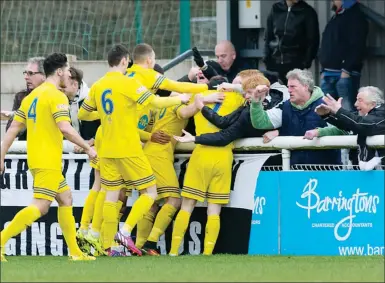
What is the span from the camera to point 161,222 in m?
12.1

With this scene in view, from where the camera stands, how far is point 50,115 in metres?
11.1

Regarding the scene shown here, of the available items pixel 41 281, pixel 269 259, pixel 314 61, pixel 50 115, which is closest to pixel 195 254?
pixel 269 259

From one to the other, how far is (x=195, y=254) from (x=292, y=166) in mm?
1316

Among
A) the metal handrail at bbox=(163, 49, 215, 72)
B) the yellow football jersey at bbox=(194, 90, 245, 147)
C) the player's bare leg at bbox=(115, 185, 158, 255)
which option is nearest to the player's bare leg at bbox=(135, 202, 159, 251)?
the player's bare leg at bbox=(115, 185, 158, 255)

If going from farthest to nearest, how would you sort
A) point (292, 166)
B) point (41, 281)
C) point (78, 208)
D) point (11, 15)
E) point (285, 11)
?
point (11, 15)
point (285, 11)
point (78, 208)
point (292, 166)
point (41, 281)

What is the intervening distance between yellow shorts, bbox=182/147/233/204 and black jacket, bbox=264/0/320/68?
127 inches

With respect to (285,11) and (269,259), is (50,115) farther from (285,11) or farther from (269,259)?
(285,11)

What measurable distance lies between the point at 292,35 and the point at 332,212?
3826 millimetres

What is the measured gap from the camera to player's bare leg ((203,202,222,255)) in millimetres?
11852

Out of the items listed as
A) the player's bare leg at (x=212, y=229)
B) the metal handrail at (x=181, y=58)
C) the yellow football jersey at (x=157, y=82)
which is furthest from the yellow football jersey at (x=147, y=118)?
the metal handrail at (x=181, y=58)

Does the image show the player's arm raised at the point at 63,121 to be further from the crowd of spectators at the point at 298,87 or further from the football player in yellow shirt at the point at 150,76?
the crowd of spectators at the point at 298,87

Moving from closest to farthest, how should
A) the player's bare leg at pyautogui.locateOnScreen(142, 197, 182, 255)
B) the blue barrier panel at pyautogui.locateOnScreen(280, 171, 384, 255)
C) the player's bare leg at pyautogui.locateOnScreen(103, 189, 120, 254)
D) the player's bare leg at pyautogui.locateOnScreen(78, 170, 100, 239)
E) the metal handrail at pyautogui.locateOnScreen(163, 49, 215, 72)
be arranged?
the blue barrier panel at pyautogui.locateOnScreen(280, 171, 384, 255), the player's bare leg at pyautogui.locateOnScreen(103, 189, 120, 254), the player's bare leg at pyautogui.locateOnScreen(142, 197, 182, 255), the player's bare leg at pyautogui.locateOnScreen(78, 170, 100, 239), the metal handrail at pyautogui.locateOnScreen(163, 49, 215, 72)

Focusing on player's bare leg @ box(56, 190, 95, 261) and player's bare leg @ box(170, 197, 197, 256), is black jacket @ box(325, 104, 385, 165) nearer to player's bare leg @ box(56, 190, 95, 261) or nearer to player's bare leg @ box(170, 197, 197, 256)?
player's bare leg @ box(170, 197, 197, 256)

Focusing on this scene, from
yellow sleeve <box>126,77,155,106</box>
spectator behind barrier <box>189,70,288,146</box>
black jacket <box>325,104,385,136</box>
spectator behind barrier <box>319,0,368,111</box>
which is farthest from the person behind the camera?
spectator behind barrier <box>319,0,368,111</box>
